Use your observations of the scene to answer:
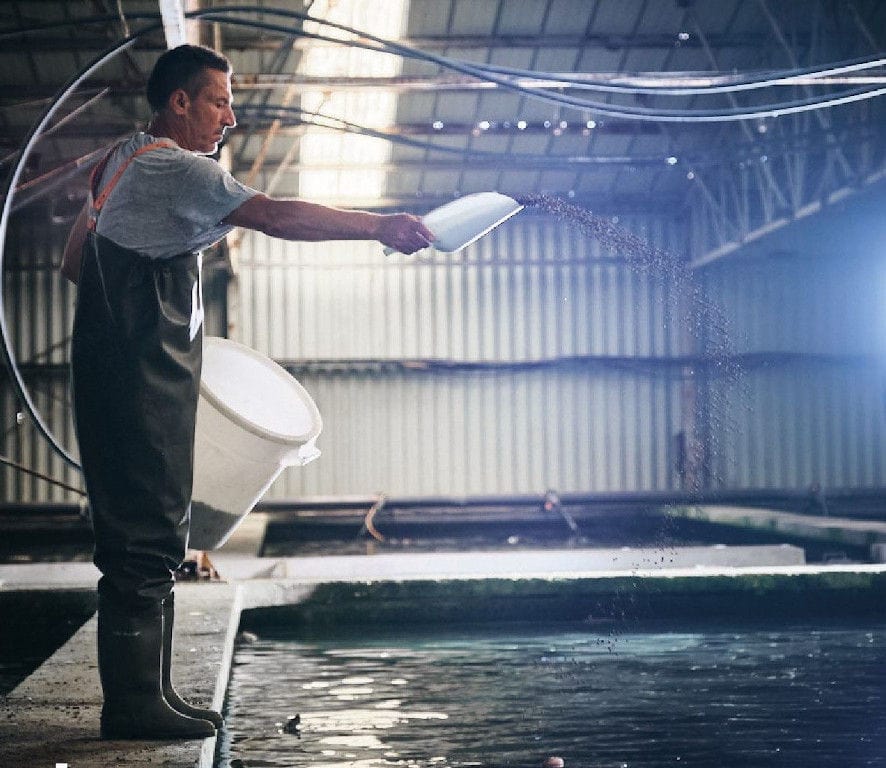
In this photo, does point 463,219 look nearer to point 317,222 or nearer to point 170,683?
point 317,222

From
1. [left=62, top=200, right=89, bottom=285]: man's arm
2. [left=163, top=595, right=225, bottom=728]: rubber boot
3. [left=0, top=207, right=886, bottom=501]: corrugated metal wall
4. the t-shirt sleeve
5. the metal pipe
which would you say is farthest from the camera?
[left=0, top=207, right=886, bottom=501]: corrugated metal wall

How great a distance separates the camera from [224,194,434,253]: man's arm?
267cm

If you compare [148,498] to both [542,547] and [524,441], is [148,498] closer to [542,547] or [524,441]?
[542,547]

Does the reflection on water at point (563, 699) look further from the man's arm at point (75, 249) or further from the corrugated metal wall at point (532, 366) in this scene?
the corrugated metal wall at point (532, 366)

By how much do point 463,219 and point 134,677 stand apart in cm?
147

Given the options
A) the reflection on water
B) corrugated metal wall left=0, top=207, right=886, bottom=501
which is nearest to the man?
the reflection on water

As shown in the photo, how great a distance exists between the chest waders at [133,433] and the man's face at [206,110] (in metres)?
0.21

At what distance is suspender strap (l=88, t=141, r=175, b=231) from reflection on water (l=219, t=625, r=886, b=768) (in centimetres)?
160

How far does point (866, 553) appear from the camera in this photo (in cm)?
999

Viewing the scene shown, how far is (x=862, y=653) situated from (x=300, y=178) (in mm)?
12419

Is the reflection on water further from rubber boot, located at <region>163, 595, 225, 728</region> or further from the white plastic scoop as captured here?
the white plastic scoop

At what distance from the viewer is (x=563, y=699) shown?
429cm

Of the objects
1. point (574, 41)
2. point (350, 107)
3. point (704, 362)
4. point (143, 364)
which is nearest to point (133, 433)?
point (143, 364)

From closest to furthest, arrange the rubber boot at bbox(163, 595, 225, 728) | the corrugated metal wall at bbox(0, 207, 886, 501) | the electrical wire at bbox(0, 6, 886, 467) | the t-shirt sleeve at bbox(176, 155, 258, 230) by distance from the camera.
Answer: the t-shirt sleeve at bbox(176, 155, 258, 230), the rubber boot at bbox(163, 595, 225, 728), the electrical wire at bbox(0, 6, 886, 467), the corrugated metal wall at bbox(0, 207, 886, 501)
